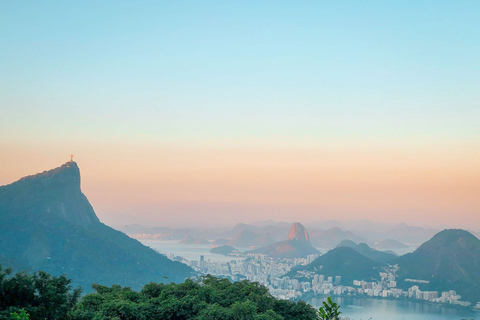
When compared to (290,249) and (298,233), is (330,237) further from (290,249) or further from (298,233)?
(290,249)

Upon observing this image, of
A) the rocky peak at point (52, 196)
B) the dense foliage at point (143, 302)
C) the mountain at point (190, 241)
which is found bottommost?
the mountain at point (190, 241)

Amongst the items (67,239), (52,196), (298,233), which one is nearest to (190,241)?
(298,233)

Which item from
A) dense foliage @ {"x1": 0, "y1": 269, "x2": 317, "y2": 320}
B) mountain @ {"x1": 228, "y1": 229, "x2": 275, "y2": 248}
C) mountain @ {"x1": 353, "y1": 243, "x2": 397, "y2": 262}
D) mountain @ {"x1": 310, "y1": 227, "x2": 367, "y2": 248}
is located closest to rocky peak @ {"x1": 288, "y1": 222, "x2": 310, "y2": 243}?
mountain @ {"x1": 228, "y1": 229, "x2": 275, "y2": 248}

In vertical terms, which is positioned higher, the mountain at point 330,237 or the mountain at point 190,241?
the mountain at point 330,237

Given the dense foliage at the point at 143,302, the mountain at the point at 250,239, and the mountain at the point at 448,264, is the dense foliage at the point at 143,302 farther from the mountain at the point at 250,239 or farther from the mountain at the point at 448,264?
the mountain at the point at 250,239

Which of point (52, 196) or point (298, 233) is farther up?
point (52, 196)

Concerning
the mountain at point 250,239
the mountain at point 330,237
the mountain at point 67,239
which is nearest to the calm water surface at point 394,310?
the mountain at point 67,239
